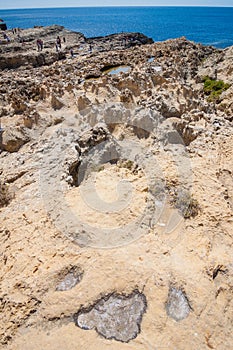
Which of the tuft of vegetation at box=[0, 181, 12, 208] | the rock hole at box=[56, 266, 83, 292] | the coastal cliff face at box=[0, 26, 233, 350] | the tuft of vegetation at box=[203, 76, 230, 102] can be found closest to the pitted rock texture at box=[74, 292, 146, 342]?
the coastal cliff face at box=[0, 26, 233, 350]

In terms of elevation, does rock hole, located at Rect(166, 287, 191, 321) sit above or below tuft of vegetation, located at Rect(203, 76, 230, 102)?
below

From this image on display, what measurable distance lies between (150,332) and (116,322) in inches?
22.4

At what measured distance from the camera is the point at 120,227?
5.58 meters

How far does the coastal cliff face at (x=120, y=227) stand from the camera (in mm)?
3914

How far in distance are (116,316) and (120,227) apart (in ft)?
6.49

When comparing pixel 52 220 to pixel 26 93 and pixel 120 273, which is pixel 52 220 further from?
pixel 26 93

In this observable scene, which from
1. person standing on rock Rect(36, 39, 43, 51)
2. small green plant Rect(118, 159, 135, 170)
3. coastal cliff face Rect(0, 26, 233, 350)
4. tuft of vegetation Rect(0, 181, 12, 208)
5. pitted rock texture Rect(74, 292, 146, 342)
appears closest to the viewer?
pitted rock texture Rect(74, 292, 146, 342)

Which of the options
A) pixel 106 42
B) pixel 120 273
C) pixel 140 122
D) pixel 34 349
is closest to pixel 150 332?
pixel 120 273

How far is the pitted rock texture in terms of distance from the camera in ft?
12.3

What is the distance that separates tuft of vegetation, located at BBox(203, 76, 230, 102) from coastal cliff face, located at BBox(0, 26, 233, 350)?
138 cm

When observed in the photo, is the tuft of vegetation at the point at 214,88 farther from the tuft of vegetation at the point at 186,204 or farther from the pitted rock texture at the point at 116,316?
the pitted rock texture at the point at 116,316

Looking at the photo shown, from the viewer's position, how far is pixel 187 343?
3.64m

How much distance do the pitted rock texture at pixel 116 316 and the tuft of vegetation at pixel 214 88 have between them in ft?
43.3

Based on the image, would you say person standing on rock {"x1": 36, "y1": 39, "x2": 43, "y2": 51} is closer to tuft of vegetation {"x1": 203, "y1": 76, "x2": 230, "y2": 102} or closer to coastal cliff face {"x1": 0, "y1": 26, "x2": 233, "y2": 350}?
coastal cliff face {"x1": 0, "y1": 26, "x2": 233, "y2": 350}
